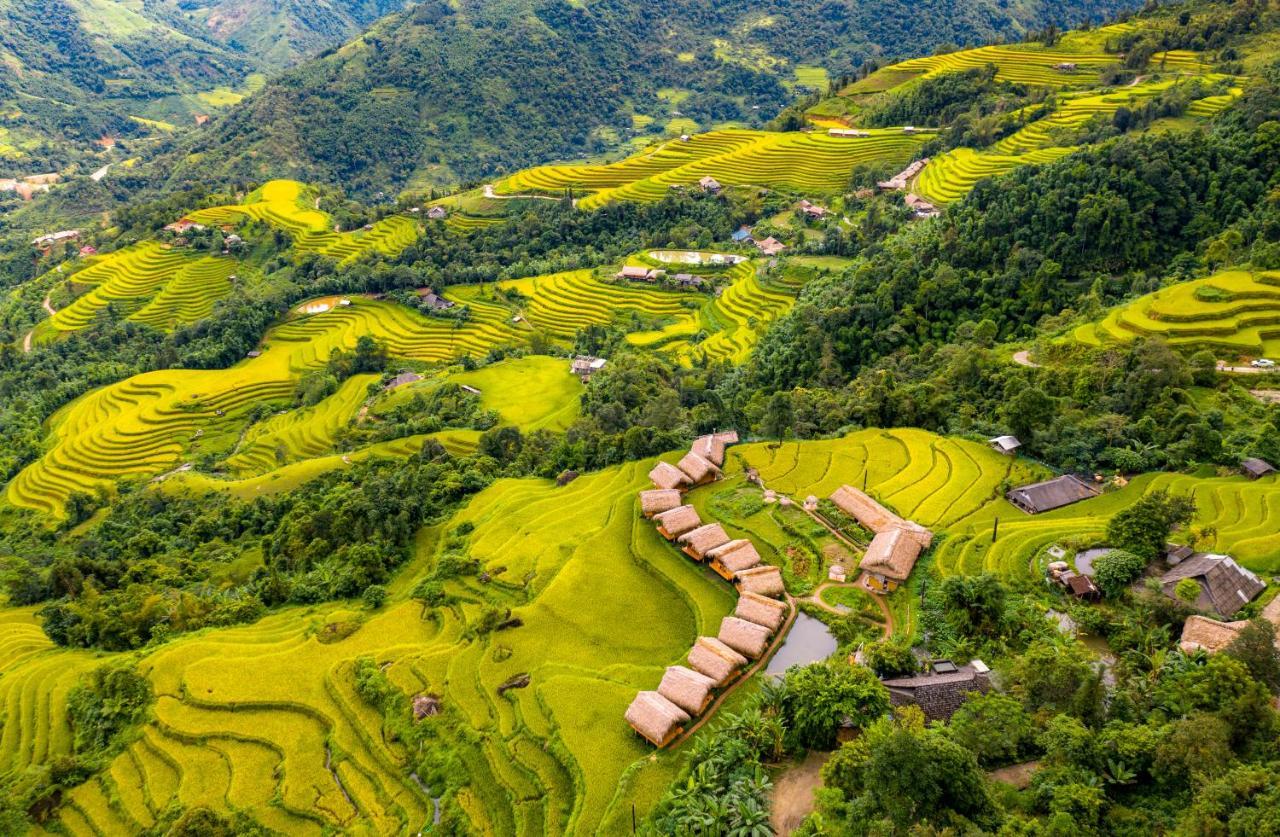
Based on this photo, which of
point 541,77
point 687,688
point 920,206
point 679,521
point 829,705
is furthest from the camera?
point 541,77

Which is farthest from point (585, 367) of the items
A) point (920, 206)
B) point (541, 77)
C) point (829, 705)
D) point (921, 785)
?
point (541, 77)

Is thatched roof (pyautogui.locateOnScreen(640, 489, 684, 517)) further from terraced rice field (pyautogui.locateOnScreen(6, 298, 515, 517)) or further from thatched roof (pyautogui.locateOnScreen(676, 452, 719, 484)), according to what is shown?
terraced rice field (pyautogui.locateOnScreen(6, 298, 515, 517))

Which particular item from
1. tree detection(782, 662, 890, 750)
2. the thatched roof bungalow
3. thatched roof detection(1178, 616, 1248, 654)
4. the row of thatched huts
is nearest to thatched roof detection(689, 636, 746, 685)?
the row of thatched huts

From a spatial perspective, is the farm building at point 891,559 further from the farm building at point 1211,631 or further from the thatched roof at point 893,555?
the farm building at point 1211,631

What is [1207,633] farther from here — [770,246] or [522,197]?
[522,197]

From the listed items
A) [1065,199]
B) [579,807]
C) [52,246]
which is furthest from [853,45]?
[579,807]

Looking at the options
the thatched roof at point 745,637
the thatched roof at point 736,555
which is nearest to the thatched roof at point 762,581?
the thatched roof at point 736,555
